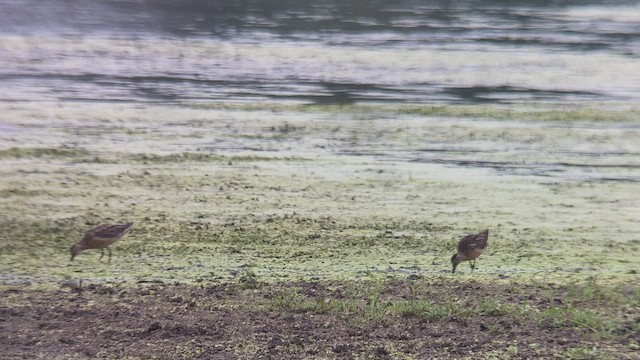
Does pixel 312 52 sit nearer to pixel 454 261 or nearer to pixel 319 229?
pixel 319 229

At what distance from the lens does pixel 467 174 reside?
798cm

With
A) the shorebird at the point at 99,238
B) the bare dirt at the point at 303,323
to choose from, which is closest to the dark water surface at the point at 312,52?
the shorebird at the point at 99,238

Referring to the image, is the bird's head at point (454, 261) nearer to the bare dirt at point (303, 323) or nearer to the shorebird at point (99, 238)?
the bare dirt at point (303, 323)

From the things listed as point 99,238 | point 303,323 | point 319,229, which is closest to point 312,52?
point 319,229

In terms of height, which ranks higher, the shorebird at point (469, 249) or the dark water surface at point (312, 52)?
the shorebird at point (469, 249)

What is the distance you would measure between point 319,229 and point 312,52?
8287mm

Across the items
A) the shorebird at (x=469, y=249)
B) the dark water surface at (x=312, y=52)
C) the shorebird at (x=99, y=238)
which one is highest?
the shorebird at (x=469, y=249)

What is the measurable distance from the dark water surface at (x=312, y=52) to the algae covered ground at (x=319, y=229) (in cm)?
107

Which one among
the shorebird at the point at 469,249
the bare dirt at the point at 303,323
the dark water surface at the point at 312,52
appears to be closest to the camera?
the bare dirt at the point at 303,323

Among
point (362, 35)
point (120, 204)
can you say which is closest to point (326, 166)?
point (120, 204)

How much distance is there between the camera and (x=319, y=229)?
6293 millimetres

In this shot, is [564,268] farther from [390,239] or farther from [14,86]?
[14,86]

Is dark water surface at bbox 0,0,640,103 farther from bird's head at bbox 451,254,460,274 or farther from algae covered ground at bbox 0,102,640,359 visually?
bird's head at bbox 451,254,460,274

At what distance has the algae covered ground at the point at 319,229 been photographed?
169 inches
